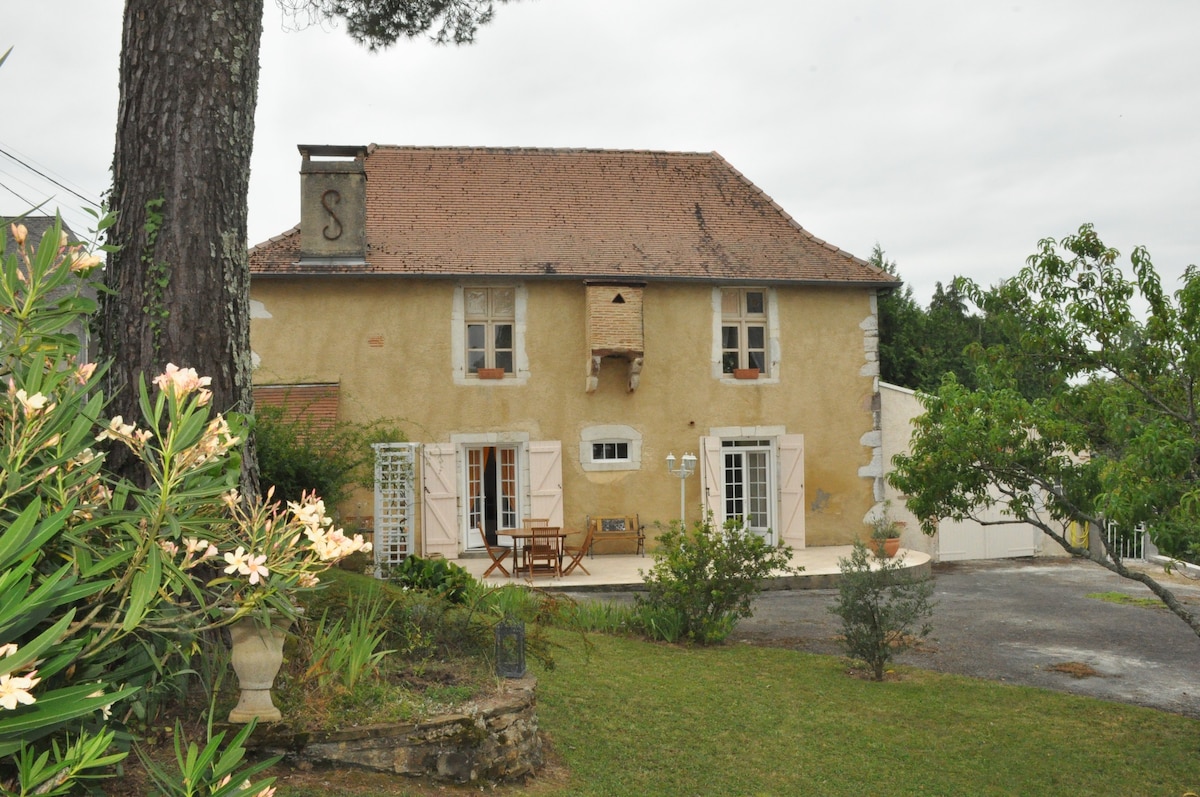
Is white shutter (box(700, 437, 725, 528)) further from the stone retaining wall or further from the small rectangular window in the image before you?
the stone retaining wall

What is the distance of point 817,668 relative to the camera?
885 centimetres

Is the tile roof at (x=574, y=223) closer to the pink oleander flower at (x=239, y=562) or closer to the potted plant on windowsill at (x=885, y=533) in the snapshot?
the potted plant on windowsill at (x=885, y=533)

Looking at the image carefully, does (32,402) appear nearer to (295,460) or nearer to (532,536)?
(295,460)

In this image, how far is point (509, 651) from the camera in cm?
572

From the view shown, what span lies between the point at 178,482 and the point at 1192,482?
5.51 m

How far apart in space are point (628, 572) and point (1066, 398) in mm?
7830

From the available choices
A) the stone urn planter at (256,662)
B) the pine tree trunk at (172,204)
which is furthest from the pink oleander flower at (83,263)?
the pine tree trunk at (172,204)

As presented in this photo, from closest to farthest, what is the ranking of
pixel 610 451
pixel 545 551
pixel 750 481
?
pixel 545 551 < pixel 610 451 < pixel 750 481

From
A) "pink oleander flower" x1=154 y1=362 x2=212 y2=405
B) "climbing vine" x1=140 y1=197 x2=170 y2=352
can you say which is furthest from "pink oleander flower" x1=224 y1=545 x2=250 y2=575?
"climbing vine" x1=140 y1=197 x2=170 y2=352

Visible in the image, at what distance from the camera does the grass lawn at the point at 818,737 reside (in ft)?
18.4

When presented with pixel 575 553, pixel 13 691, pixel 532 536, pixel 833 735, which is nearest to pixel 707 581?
pixel 833 735

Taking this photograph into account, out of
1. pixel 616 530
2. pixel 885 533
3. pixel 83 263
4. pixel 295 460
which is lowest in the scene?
pixel 616 530

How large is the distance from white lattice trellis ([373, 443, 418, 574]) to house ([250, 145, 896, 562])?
638mm

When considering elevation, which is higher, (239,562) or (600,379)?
(600,379)
